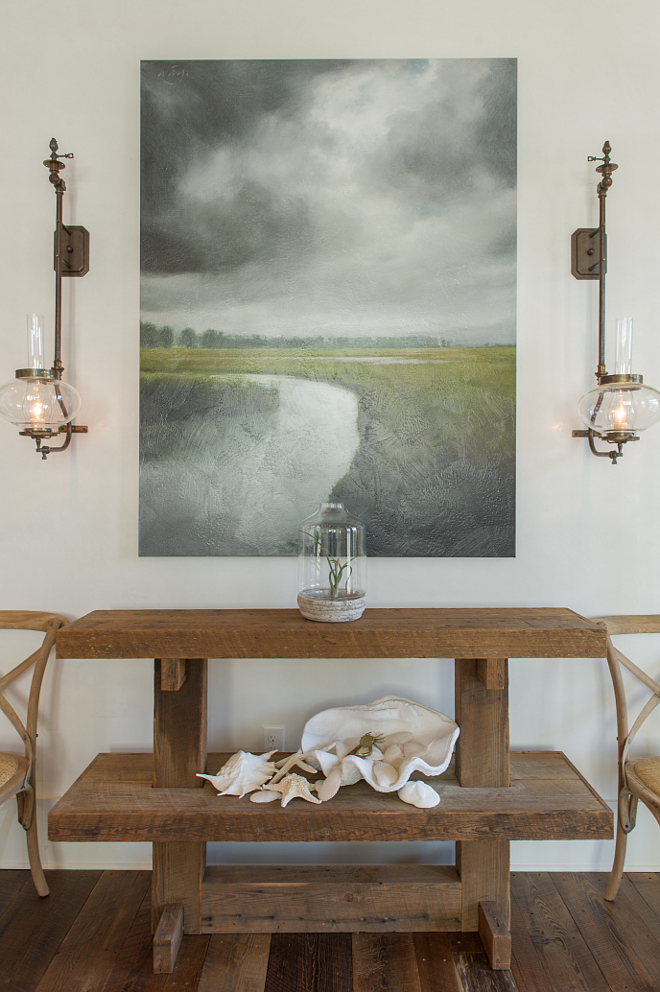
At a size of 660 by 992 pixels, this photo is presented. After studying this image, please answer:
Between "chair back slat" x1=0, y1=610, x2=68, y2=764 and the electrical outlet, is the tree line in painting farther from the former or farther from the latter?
the electrical outlet

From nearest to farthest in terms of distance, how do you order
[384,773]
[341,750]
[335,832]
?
1. [335,832]
2. [384,773]
3. [341,750]

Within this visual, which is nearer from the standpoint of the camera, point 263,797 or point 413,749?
point 263,797

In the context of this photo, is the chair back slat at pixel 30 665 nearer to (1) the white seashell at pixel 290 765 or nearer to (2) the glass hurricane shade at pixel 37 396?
(2) the glass hurricane shade at pixel 37 396

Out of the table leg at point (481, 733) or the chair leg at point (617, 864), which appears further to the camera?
the chair leg at point (617, 864)

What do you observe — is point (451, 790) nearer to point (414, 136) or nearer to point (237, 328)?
point (237, 328)

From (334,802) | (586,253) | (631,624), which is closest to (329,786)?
(334,802)

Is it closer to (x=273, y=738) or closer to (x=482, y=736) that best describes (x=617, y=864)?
(x=482, y=736)

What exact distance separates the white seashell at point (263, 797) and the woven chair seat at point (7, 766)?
0.64 m

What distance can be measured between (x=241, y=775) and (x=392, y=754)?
0.38 m

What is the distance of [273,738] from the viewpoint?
64.9 inches

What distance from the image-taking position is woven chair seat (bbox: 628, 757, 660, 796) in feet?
4.75

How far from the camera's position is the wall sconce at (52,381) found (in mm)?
1491
